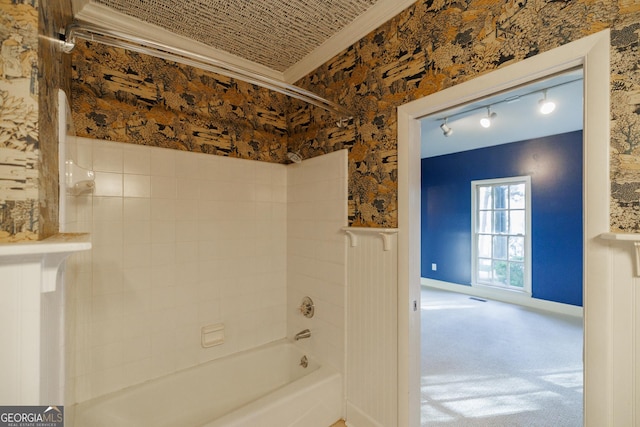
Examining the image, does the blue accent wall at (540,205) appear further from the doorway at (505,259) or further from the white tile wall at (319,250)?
the white tile wall at (319,250)

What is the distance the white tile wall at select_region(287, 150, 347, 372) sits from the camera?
192cm

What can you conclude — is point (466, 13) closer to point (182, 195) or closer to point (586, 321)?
point (586, 321)

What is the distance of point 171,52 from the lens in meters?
1.32

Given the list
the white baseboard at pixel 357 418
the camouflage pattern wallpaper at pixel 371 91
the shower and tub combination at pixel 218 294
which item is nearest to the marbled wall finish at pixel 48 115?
the shower and tub combination at pixel 218 294

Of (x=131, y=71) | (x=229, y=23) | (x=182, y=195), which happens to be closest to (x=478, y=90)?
(x=229, y=23)

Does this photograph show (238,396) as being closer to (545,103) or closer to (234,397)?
(234,397)

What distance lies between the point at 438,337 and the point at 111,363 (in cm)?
319

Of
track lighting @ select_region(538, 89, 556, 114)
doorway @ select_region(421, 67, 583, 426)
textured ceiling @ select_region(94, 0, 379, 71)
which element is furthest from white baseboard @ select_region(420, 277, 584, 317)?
textured ceiling @ select_region(94, 0, 379, 71)

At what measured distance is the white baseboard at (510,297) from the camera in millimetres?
3842

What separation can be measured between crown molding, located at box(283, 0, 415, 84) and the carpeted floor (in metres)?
2.71

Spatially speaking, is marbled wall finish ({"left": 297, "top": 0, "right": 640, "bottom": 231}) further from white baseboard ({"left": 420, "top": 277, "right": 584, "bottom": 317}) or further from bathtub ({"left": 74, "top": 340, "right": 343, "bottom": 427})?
→ white baseboard ({"left": 420, "top": 277, "right": 584, "bottom": 317})

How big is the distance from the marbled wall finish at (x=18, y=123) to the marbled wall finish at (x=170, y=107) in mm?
1141

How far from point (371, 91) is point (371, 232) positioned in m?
0.90

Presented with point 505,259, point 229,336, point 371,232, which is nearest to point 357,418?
point 229,336
